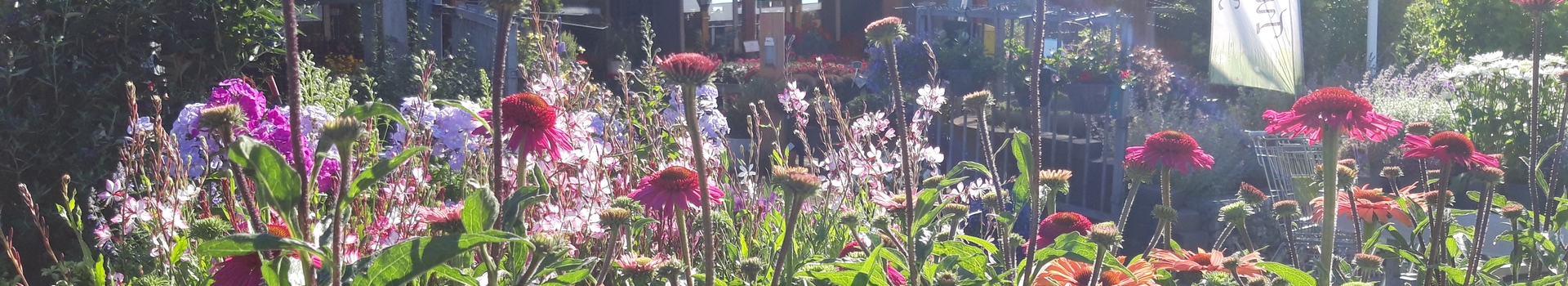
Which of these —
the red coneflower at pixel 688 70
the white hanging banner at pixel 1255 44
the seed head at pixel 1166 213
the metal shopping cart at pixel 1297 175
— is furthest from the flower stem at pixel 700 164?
the white hanging banner at pixel 1255 44

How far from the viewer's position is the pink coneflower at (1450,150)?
1.35 meters

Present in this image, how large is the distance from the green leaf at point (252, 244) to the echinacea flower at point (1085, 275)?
2.72 feet

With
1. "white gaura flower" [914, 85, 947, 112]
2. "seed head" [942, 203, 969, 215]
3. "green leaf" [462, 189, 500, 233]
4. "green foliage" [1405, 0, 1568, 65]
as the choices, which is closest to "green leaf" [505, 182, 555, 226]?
"green leaf" [462, 189, 500, 233]

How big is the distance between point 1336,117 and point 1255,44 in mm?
2170

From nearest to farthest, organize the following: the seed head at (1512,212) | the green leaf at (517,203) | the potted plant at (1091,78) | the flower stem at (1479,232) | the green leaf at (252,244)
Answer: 1. the green leaf at (252,244)
2. the green leaf at (517,203)
3. the flower stem at (1479,232)
4. the seed head at (1512,212)
5. the potted plant at (1091,78)

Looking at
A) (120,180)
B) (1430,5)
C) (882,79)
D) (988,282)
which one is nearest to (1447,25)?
(1430,5)

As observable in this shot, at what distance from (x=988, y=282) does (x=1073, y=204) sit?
352cm

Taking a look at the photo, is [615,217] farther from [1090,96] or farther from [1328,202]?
[1090,96]

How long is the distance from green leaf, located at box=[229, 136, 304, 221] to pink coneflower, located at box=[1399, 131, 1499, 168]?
52.6 inches

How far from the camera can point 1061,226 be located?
1.21 meters

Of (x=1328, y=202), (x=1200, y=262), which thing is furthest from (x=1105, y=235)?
(x=1200, y=262)

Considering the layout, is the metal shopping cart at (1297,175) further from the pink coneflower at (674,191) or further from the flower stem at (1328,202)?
the pink coneflower at (674,191)

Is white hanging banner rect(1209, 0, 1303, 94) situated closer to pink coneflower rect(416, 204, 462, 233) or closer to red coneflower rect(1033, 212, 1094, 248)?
red coneflower rect(1033, 212, 1094, 248)

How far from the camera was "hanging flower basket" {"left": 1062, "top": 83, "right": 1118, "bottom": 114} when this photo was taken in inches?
166
